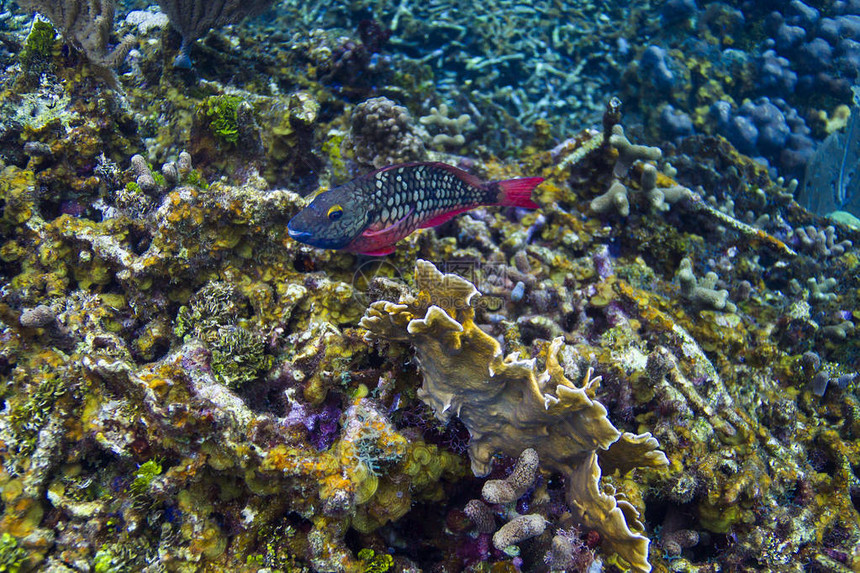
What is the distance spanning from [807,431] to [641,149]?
327 centimetres

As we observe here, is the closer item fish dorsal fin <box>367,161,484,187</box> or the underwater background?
the underwater background

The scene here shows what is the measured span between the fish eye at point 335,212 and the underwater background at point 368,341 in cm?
58

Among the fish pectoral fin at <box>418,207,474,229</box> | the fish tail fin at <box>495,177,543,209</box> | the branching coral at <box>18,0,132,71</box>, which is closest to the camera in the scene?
the fish pectoral fin at <box>418,207,474,229</box>

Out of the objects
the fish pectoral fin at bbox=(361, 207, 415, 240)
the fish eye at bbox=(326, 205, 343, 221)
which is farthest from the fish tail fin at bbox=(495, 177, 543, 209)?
the fish eye at bbox=(326, 205, 343, 221)

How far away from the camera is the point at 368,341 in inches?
→ 110

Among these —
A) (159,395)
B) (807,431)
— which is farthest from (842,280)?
(159,395)

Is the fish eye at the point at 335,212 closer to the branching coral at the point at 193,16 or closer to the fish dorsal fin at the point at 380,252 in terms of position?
the fish dorsal fin at the point at 380,252

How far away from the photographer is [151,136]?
4.67 meters

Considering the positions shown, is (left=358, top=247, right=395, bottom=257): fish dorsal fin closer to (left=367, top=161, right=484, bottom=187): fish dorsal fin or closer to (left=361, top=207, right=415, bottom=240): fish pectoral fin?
(left=361, top=207, right=415, bottom=240): fish pectoral fin

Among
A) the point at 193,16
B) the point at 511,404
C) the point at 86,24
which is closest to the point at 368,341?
the point at 511,404

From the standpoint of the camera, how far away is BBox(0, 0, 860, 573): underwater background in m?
2.39

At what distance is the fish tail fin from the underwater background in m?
0.67

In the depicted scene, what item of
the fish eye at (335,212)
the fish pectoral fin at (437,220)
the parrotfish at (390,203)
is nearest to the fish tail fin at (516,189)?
the parrotfish at (390,203)

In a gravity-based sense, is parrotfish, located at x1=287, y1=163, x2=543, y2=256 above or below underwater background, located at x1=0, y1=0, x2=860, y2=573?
above
